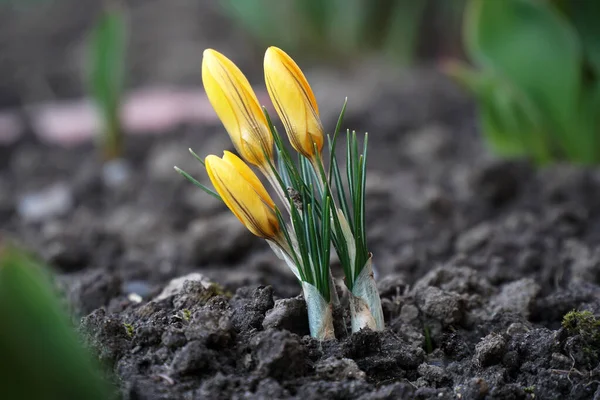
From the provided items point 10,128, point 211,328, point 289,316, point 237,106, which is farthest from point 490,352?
point 10,128

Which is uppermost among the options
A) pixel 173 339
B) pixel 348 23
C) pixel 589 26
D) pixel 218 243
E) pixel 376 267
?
pixel 348 23

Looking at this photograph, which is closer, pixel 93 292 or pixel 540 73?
pixel 93 292

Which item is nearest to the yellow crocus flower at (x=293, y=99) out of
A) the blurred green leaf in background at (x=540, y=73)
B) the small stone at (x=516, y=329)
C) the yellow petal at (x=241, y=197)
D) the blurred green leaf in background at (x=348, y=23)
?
the yellow petal at (x=241, y=197)

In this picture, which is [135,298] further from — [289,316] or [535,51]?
[535,51]

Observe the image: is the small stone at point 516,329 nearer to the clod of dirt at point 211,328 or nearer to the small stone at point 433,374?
the small stone at point 433,374

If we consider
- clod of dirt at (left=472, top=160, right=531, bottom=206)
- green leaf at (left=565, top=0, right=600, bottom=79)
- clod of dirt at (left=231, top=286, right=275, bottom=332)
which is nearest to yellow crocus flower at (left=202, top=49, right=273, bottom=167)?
clod of dirt at (left=231, top=286, right=275, bottom=332)

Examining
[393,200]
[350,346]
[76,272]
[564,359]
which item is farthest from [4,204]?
[564,359]

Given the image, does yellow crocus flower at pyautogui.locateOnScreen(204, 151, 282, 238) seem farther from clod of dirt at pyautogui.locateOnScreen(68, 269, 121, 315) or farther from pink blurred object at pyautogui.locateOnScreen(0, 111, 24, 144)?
pink blurred object at pyautogui.locateOnScreen(0, 111, 24, 144)
